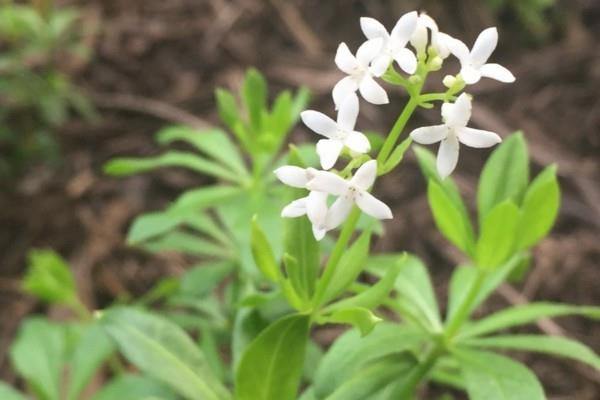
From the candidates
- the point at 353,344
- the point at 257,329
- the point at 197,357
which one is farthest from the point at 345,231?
the point at 197,357

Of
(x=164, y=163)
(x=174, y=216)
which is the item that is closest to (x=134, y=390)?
(x=174, y=216)

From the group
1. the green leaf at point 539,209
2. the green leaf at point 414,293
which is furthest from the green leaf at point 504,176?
the green leaf at point 414,293

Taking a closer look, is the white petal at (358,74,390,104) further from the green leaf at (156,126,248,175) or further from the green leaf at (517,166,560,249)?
the green leaf at (156,126,248,175)

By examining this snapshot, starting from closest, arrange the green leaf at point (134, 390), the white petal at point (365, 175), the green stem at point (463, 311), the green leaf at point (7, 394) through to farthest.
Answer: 1. the white petal at point (365, 175)
2. the green stem at point (463, 311)
3. the green leaf at point (134, 390)
4. the green leaf at point (7, 394)

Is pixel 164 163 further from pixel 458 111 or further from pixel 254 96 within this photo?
pixel 458 111

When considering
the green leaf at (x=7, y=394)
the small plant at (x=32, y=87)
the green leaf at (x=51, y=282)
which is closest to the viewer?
the green leaf at (x=7, y=394)

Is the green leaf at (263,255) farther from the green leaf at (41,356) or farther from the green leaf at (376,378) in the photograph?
the green leaf at (41,356)
